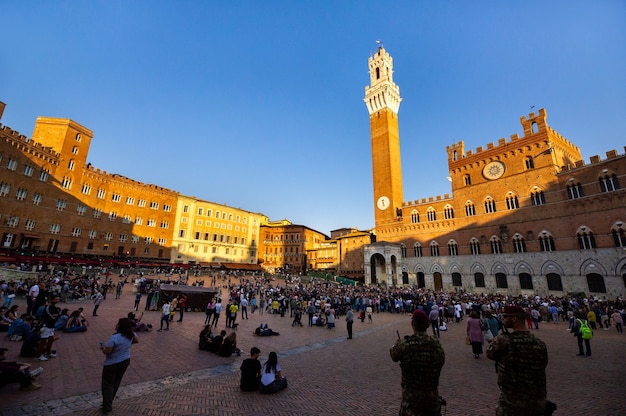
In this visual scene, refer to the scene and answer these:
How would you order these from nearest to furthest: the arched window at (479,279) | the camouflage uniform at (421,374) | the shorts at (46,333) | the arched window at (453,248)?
1. the camouflage uniform at (421,374)
2. the shorts at (46,333)
3. the arched window at (479,279)
4. the arched window at (453,248)

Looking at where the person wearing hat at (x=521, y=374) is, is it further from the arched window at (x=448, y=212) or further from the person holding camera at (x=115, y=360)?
the arched window at (x=448, y=212)

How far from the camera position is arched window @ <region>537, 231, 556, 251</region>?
29.8 metres

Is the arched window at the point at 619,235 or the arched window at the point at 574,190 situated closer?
the arched window at the point at 619,235

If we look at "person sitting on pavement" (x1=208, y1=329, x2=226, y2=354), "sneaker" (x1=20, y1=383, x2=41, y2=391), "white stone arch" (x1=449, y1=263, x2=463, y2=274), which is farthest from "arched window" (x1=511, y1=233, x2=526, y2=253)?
"sneaker" (x1=20, y1=383, x2=41, y2=391)

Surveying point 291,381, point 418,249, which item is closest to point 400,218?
point 418,249

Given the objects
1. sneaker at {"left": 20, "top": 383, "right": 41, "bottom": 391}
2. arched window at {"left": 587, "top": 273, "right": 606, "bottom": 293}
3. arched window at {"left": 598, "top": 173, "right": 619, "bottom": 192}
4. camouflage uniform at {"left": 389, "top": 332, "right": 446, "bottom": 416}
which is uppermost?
arched window at {"left": 598, "top": 173, "right": 619, "bottom": 192}

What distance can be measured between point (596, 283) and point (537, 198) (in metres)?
10.0

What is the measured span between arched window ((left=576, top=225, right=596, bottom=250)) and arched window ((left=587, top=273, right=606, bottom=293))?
2.66 metres

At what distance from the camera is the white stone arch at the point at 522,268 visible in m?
30.8

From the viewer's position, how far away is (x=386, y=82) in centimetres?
5431

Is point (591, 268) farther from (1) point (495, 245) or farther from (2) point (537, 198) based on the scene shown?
(1) point (495, 245)

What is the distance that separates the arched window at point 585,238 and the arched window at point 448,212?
13.6m

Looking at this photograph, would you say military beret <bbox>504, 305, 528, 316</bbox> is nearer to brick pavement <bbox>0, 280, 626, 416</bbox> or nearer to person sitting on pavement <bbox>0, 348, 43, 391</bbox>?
brick pavement <bbox>0, 280, 626, 416</bbox>

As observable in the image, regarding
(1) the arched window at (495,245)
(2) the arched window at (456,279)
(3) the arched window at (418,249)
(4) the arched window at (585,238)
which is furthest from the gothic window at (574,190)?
(3) the arched window at (418,249)
